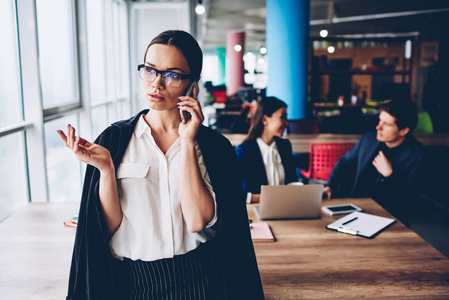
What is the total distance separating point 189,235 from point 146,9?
7.51 metres

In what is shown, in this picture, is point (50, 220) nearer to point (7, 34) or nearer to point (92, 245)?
point (92, 245)

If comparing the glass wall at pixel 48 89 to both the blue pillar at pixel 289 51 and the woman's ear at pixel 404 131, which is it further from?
the woman's ear at pixel 404 131

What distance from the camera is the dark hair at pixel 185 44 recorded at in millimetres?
1271

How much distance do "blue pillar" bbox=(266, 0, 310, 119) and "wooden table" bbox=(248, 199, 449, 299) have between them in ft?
13.5

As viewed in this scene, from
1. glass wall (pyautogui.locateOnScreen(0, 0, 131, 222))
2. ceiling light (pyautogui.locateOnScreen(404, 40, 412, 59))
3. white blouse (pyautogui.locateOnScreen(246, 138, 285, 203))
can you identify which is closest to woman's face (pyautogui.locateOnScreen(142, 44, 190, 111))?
white blouse (pyautogui.locateOnScreen(246, 138, 285, 203))

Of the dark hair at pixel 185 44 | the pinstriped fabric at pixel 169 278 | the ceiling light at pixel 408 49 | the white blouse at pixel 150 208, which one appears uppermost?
the ceiling light at pixel 408 49

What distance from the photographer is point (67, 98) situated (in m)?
4.89

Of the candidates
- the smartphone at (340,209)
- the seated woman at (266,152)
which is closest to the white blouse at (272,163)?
the seated woman at (266,152)

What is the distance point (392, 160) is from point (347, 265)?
1.47m

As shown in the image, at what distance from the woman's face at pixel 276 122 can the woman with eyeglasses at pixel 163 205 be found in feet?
5.51

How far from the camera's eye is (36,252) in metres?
1.85

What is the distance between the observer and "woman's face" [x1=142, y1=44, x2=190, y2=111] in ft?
4.11

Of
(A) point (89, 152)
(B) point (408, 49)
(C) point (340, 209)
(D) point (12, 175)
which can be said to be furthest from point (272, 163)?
(B) point (408, 49)

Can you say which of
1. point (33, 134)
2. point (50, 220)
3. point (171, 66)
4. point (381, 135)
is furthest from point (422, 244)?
point (33, 134)
